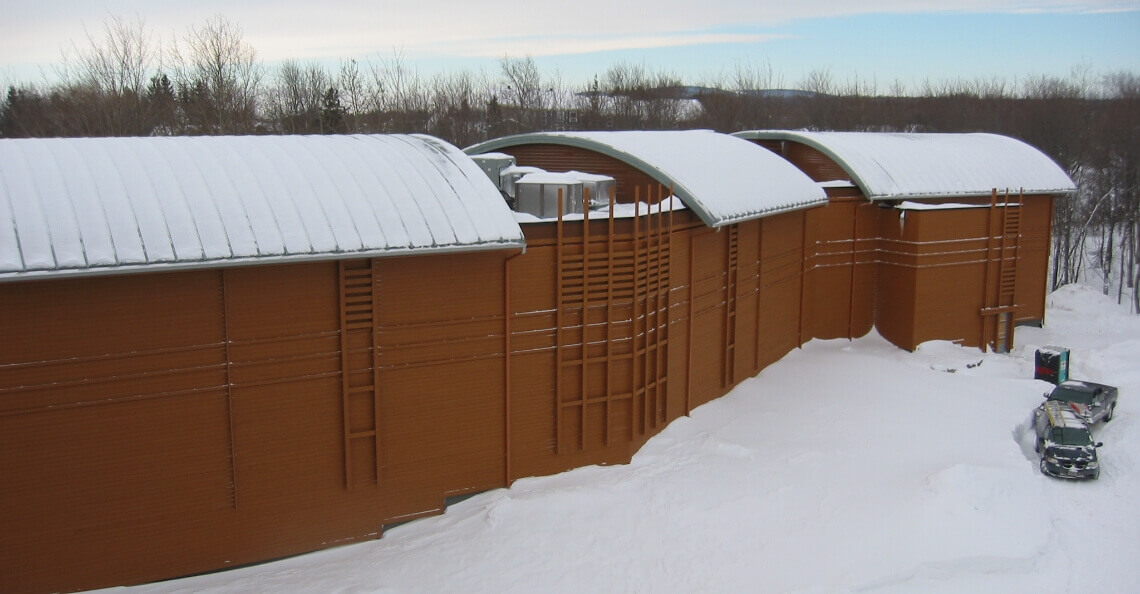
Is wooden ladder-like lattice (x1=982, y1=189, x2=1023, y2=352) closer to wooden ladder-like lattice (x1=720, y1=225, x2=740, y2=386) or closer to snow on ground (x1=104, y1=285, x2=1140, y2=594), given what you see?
snow on ground (x1=104, y1=285, x2=1140, y2=594)

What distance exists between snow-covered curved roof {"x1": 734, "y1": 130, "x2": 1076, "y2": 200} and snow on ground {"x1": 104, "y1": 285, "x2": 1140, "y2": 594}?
7777mm

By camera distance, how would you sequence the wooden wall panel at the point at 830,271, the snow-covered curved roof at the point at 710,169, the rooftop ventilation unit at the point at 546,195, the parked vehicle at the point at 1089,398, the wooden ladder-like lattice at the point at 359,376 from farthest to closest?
1. the wooden wall panel at the point at 830,271
2. the parked vehicle at the point at 1089,398
3. the snow-covered curved roof at the point at 710,169
4. the rooftop ventilation unit at the point at 546,195
5. the wooden ladder-like lattice at the point at 359,376

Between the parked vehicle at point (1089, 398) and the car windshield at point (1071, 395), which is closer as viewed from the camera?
the parked vehicle at point (1089, 398)

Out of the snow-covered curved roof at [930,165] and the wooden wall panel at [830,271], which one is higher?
the snow-covered curved roof at [930,165]

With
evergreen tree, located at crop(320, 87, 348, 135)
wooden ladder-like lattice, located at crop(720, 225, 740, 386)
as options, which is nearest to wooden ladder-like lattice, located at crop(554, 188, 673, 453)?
wooden ladder-like lattice, located at crop(720, 225, 740, 386)

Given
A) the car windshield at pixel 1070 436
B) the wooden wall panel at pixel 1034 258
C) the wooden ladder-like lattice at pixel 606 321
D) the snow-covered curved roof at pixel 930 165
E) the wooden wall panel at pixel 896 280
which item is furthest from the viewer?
the wooden wall panel at pixel 1034 258

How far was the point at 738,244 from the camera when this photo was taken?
17844mm

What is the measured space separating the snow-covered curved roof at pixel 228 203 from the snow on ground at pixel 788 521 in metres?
4.09

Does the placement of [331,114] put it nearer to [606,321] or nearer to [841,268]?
[841,268]

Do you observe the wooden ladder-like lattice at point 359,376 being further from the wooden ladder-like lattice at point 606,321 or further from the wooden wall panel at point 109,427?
the wooden ladder-like lattice at point 606,321

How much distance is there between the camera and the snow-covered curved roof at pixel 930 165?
75.7 ft

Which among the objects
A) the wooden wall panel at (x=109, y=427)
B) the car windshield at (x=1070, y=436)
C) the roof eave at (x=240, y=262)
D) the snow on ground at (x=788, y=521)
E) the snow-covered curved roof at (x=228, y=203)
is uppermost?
the snow-covered curved roof at (x=228, y=203)

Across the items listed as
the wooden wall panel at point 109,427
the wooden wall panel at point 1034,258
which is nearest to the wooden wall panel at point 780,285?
the wooden wall panel at point 1034,258

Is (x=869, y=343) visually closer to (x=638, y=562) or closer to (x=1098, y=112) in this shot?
(x=638, y=562)
